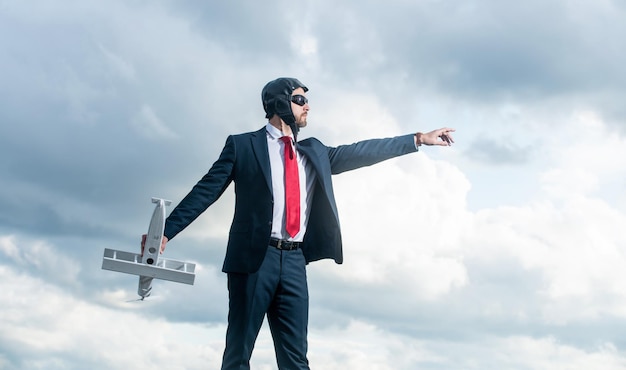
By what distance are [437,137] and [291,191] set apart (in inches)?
58.5

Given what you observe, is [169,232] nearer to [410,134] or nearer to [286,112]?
[286,112]

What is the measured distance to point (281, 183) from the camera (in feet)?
21.9

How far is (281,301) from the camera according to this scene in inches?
Result: 253

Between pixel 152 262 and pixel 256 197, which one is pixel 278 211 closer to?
pixel 256 197

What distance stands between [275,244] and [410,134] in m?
1.73

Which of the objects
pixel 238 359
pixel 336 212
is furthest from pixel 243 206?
pixel 238 359

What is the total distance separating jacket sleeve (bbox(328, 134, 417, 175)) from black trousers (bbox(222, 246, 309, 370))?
1.12m

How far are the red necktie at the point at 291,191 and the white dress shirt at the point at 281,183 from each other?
48 mm

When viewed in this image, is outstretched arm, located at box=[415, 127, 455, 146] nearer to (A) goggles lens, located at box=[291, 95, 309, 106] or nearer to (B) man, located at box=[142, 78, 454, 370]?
(B) man, located at box=[142, 78, 454, 370]

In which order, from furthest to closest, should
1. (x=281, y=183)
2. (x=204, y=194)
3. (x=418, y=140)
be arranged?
(x=418, y=140) < (x=204, y=194) < (x=281, y=183)

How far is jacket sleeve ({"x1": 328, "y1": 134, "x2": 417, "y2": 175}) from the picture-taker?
699cm

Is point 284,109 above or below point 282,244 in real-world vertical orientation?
above

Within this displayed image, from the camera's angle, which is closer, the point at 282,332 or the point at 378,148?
the point at 282,332

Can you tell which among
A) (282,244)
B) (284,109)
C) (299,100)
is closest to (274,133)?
(284,109)
